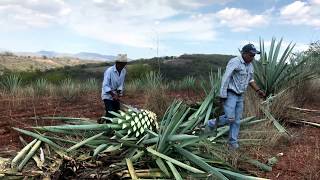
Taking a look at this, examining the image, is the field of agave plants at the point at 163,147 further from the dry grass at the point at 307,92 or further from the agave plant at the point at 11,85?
the agave plant at the point at 11,85

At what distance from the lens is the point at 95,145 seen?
7.12 meters

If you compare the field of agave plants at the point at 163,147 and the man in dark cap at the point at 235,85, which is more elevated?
the man in dark cap at the point at 235,85

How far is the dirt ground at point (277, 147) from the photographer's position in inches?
292

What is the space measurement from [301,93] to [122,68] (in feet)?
17.7

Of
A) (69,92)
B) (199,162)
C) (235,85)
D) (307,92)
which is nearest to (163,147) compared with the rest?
(199,162)

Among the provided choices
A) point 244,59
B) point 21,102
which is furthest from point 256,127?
point 21,102

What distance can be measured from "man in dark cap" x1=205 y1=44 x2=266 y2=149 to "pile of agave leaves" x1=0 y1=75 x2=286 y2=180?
0.82m

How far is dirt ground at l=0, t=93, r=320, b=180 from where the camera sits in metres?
7.42

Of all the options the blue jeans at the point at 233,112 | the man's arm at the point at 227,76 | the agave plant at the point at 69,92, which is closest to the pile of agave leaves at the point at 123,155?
the blue jeans at the point at 233,112

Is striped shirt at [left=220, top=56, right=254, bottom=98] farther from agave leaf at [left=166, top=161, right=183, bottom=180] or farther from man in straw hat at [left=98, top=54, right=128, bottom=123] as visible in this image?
agave leaf at [left=166, top=161, right=183, bottom=180]

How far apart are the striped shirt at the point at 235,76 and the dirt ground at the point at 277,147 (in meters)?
1.03

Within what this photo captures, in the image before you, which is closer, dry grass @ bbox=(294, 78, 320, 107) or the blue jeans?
the blue jeans

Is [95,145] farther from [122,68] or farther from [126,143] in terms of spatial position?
[122,68]

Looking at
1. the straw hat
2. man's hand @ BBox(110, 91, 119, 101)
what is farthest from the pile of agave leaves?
→ the straw hat
